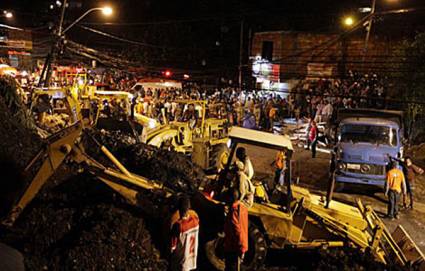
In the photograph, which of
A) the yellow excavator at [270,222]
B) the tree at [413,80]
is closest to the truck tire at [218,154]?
the yellow excavator at [270,222]

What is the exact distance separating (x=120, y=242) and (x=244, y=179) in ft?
7.29

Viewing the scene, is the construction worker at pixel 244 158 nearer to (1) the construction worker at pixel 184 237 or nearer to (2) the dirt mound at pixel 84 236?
(1) the construction worker at pixel 184 237

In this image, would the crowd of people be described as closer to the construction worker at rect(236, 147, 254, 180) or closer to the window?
the window

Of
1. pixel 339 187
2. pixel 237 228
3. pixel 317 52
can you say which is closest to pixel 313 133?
pixel 339 187

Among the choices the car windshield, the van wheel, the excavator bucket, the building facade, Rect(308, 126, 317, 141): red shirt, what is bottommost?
the van wheel

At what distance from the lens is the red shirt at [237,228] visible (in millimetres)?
6457

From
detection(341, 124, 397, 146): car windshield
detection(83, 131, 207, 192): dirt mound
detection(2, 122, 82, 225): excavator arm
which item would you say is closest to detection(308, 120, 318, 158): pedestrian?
detection(341, 124, 397, 146): car windshield

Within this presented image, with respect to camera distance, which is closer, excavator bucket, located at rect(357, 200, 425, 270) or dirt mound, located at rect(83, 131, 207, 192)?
excavator bucket, located at rect(357, 200, 425, 270)

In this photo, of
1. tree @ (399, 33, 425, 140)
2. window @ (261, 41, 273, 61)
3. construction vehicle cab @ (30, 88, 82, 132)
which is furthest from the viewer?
window @ (261, 41, 273, 61)

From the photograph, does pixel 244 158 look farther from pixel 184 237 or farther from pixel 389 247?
pixel 389 247

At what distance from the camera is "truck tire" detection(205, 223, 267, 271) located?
7133 millimetres

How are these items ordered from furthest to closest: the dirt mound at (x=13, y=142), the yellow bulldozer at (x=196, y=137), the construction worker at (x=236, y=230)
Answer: the yellow bulldozer at (x=196, y=137)
the dirt mound at (x=13, y=142)
the construction worker at (x=236, y=230)

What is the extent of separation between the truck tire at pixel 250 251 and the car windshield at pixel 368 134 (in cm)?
768

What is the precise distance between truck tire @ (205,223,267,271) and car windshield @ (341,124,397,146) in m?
7.68
